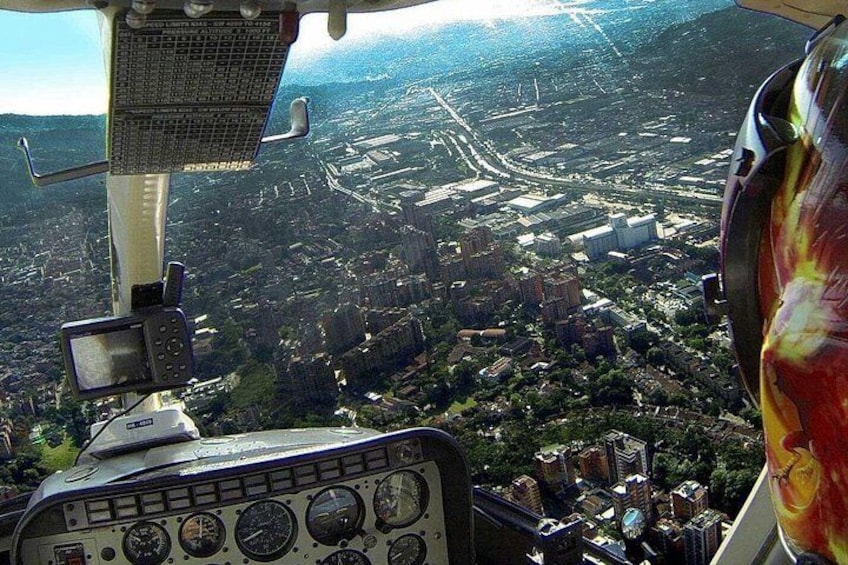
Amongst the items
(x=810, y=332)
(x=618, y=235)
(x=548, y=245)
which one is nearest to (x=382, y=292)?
(x=548, y=245)

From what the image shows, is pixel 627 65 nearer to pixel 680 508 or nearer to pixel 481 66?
pixel 481 66

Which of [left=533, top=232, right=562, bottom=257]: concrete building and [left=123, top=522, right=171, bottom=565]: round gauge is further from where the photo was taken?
[left=533, top=232, right=562, bottom=257]: concrete building

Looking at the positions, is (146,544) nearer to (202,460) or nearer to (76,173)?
(202,460)

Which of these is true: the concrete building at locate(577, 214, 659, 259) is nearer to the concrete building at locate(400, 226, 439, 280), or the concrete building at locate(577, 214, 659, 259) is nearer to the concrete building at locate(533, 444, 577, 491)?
the concrete building at locate(400, 226, 439, 280)

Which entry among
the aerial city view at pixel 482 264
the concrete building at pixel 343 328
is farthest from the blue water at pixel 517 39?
the concrete building at pixel 343 328

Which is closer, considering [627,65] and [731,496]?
[731,496]

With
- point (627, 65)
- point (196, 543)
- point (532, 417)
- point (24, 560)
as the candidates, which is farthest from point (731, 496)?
point (627, 65)

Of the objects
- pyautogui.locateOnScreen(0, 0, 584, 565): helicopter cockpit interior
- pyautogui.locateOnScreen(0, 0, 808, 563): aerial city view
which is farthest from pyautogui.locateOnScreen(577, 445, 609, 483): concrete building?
pyautogui.locateOnScreen(0, 0, 584, 565): helicopter cockpit interior
